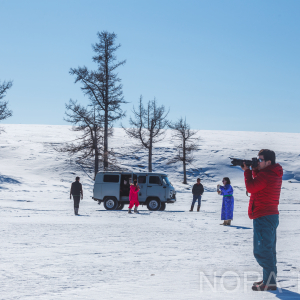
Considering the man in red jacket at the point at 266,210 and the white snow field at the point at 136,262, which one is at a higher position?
the man in red jacket at the point at 266,210

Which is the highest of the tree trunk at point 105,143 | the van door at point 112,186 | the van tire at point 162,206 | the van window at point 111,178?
the tree trunk at point 105,143

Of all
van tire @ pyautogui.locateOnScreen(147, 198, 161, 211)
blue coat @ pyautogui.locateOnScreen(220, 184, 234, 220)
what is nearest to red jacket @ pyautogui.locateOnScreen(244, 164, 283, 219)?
blue coat @ pyautogui.locateOnScreen(220, 184, 234, 220)

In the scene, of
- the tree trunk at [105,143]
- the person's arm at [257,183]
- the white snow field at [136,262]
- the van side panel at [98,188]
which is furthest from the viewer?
Result: the tree trunk at [105,143]

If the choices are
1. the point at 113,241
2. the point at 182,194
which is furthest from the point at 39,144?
the point at 113,241

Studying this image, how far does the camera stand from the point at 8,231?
11258 millimetres

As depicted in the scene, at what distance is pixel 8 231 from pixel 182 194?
78.1 ft

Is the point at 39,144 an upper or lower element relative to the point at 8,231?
upper

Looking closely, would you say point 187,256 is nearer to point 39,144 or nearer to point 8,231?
point 8,231

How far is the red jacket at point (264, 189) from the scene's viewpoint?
16.8 feet

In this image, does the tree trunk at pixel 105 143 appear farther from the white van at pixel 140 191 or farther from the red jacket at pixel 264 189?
the red jacket at pixel 264 189

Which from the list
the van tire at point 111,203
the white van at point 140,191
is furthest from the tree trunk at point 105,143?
the van tire at point 111,203

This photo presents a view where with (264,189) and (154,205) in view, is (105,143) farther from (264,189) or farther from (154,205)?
(264,189)

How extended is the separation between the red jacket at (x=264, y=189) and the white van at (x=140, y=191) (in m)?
16.2

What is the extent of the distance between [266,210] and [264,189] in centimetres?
27
